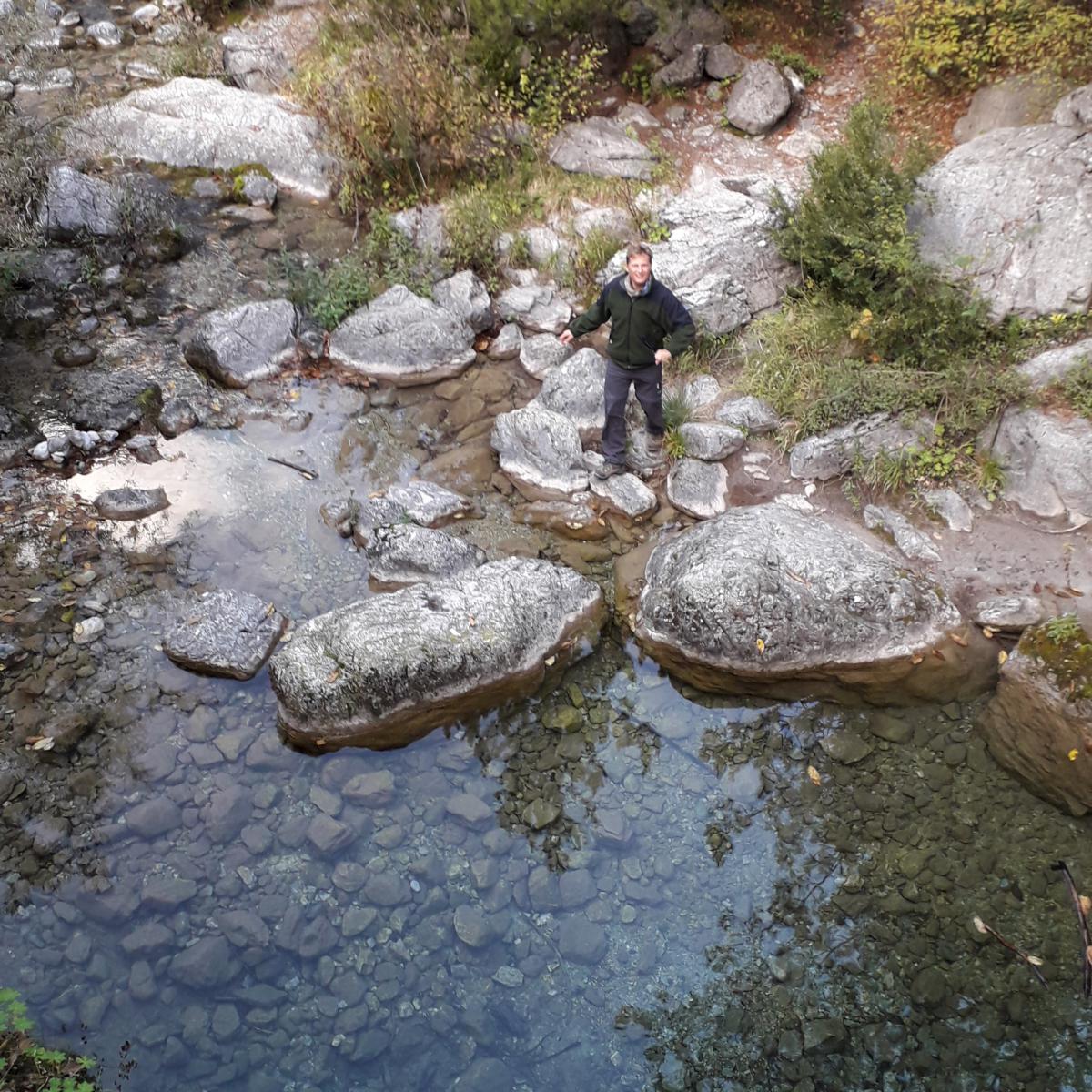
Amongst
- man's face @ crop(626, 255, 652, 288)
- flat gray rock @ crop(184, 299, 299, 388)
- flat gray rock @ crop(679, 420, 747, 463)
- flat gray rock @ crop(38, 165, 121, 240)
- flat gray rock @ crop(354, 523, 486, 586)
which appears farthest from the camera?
flat gray rock @ crop(38, 165, 121, 240)

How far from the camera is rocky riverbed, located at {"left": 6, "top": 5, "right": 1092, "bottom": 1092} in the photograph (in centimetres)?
508

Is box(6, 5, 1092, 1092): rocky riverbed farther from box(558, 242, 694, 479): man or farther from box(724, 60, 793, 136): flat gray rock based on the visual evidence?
box(724, 60, 793, 136): flat gray rock

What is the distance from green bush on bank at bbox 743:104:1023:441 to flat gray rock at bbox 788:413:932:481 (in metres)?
0.14

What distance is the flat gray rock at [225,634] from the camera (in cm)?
666

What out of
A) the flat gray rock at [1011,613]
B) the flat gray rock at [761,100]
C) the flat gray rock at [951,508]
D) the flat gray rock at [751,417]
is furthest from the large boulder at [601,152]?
the flat gray rock at [1011,613]

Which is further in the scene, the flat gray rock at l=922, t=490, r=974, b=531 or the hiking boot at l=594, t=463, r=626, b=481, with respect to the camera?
the hiking boot at l=594, t=463, r=626, b=481

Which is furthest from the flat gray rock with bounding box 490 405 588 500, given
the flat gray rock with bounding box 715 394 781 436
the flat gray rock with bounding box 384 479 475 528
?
the flat gray rock with bounding box 715 394 781 436

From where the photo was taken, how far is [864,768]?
6191mm

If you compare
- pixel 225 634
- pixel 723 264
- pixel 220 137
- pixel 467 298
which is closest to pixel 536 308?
pixel 467 298

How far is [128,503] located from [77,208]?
5.24m

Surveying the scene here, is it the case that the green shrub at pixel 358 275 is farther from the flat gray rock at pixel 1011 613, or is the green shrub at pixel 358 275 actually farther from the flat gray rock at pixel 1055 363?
the flat gray rock at pixel 1011 613

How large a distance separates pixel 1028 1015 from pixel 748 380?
5.70 m

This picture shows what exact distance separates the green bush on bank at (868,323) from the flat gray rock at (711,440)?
0.56m

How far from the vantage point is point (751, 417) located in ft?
27.3
